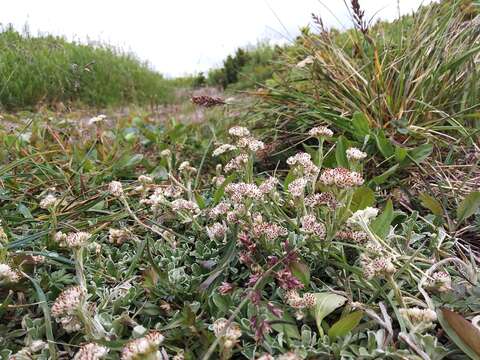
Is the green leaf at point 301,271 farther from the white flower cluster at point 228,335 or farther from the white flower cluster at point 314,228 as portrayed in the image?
the white flower cluster at point 228,335

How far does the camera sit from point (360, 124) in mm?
1777

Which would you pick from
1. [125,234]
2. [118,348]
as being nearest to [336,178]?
[118,348]

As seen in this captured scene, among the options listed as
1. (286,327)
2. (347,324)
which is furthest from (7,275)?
(347,324)

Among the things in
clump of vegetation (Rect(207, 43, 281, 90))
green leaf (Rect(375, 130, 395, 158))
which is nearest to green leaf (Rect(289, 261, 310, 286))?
green leaf (Rect(375, 130, 395, 158))

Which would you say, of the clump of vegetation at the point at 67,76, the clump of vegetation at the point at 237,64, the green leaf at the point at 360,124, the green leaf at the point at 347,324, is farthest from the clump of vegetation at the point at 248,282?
the clump of vegetation at the point at 237,64

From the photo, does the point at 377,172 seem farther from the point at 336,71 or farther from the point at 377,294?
the point at 377,294

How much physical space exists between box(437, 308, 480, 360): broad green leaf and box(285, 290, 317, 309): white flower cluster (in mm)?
285

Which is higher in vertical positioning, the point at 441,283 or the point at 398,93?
the point at 398,93

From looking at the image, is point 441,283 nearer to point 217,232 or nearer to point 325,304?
point 325,304

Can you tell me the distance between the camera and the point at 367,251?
1.05m

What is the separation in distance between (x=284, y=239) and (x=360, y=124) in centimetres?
76

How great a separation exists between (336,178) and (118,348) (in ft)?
2.11

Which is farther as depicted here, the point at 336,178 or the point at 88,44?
the point at 88,44

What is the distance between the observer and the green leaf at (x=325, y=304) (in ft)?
3.22
